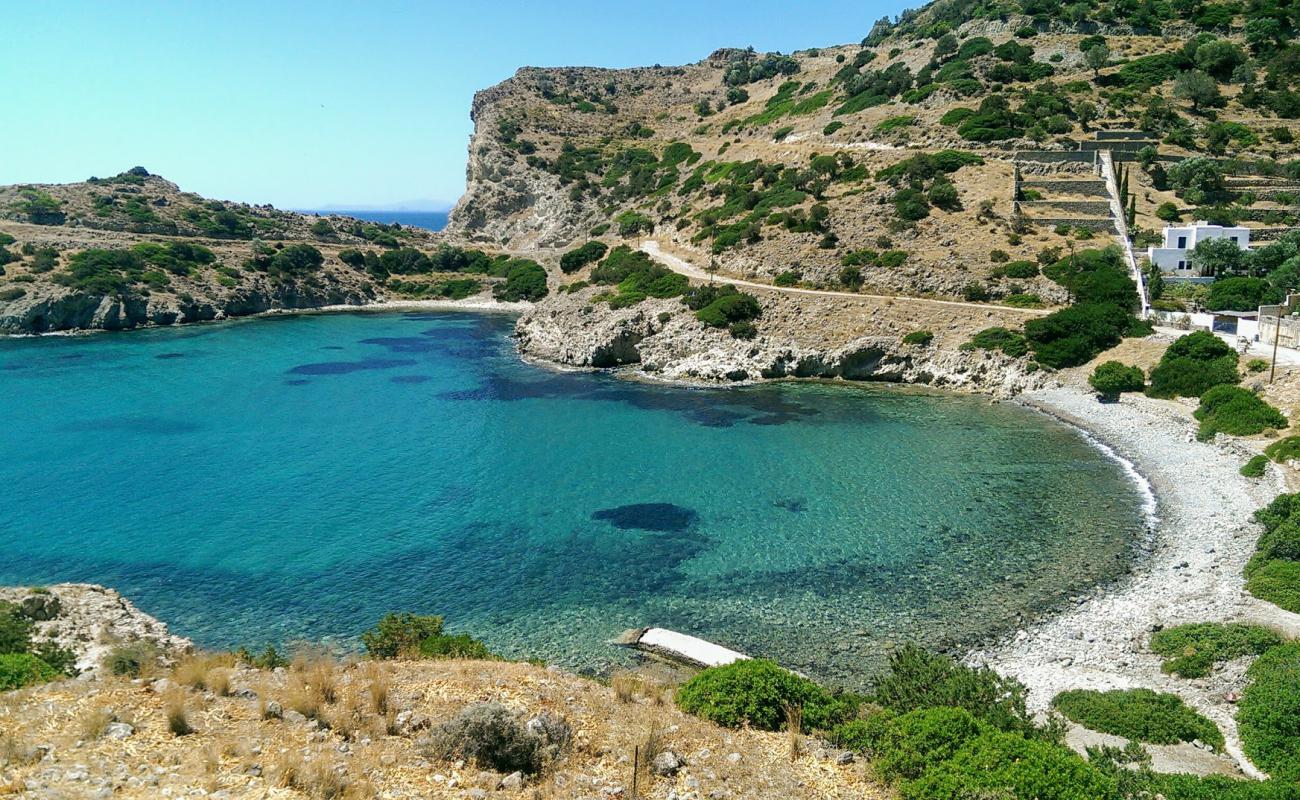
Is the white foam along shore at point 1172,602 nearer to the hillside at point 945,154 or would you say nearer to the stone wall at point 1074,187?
the hillside at point 945,154

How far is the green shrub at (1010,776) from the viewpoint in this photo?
31.5ft

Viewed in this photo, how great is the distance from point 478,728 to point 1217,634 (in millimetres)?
16945

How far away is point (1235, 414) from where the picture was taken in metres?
31.2

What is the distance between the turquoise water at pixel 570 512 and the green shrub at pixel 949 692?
331cm

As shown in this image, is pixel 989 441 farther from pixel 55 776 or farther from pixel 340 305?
pixel 340 305

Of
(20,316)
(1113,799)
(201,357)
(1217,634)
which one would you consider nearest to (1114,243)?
(1217,634)

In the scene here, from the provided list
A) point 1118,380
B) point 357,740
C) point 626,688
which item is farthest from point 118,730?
point 1118,380

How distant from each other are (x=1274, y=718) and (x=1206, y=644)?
4.02 m

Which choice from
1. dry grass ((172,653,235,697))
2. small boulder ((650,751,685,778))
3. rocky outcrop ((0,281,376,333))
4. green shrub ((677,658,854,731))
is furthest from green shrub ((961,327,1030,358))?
rocky outcrop ((0,281,376,333))

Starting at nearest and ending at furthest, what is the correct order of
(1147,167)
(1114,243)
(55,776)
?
1. (55,776)
2. (1114,243)
3. (1147,167)

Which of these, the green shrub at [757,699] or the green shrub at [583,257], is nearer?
the green shrub at [757,699]

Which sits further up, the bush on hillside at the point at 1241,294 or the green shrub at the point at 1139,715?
the bush on hillside at the point at 1241,294

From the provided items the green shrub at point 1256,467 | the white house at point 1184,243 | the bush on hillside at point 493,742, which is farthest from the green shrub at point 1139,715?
the white house at point 1184,243

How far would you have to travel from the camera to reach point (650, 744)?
1078cm
